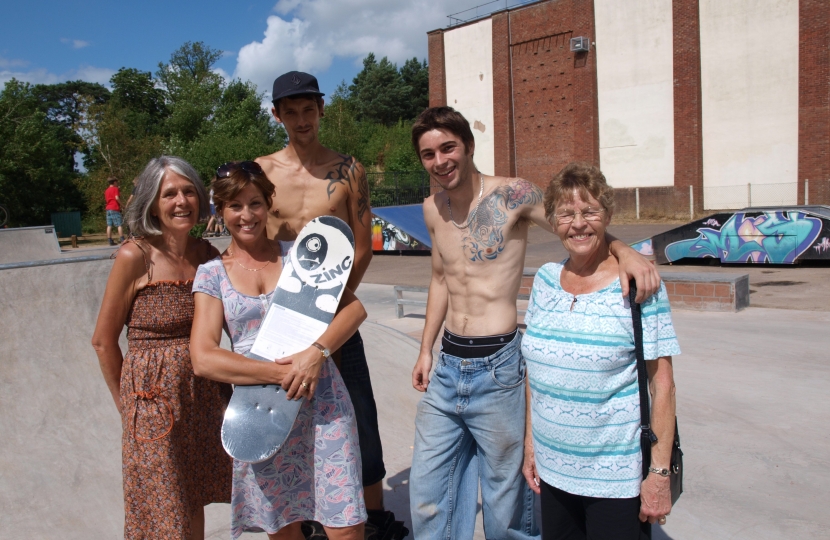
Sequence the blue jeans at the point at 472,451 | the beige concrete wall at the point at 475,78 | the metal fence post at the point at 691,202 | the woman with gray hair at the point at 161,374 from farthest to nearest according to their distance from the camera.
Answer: the beige concrete wall at the point at 475,78 → the metal fence post at the point at 691,202 → the blue jeans at the point at 472,451 → the woman with gray hair at the point at 161,374

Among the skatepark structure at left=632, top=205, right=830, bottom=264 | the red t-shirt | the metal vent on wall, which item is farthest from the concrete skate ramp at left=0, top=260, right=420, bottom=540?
the metal vent on wall

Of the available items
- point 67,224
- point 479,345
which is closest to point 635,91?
point 479,345

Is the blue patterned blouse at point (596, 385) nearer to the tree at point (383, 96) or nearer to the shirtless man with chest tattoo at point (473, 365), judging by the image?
the shirtless man with chest tattoo at point (473, 365)

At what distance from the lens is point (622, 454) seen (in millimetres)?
1956

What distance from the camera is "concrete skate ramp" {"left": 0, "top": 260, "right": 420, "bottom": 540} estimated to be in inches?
126

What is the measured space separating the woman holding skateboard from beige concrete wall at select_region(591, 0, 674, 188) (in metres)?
26.5

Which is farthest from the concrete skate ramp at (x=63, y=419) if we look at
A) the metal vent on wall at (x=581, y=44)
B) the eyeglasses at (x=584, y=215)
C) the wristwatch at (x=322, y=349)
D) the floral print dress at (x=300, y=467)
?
the metal vent on wall at (x=581, y=44)

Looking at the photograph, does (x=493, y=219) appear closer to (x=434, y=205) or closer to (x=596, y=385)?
(x=434, y=205)

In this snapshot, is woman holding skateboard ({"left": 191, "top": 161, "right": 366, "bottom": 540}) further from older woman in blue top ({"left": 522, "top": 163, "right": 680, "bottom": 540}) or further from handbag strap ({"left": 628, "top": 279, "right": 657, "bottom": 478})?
handbag strap ({"left": 628, "top": 279, "right": 657, "bottom": 478})

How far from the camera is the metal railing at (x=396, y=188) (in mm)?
31531

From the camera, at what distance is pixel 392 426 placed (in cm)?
464

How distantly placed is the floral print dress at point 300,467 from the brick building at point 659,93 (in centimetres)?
2586

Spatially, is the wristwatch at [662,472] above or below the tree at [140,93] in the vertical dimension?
below

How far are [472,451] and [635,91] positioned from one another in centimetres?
2701
